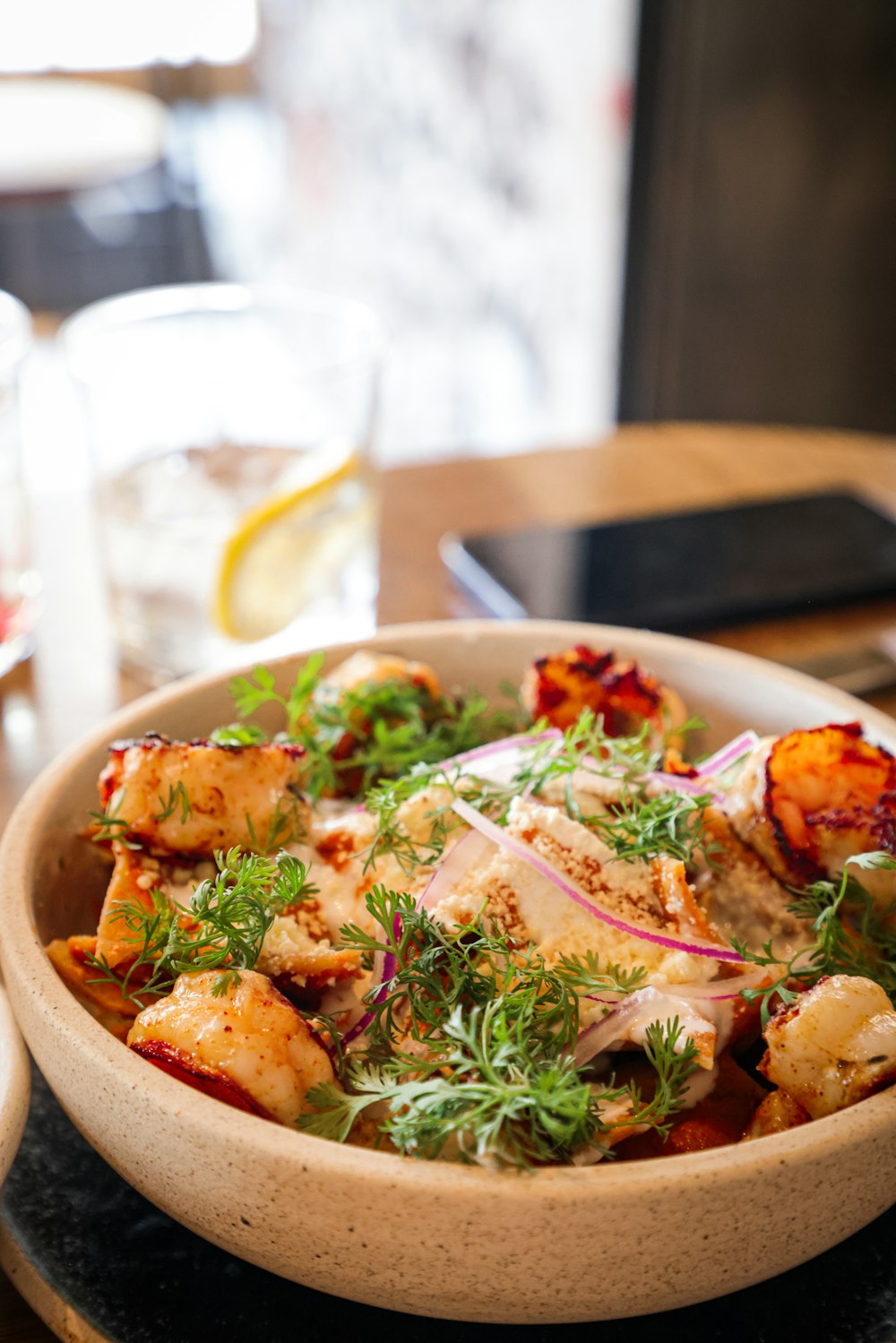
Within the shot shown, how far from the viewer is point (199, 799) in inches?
28.0

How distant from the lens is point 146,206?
5.12 metres

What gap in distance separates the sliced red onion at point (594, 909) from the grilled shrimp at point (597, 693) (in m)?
0.21

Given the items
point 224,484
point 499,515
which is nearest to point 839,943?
point 224,484

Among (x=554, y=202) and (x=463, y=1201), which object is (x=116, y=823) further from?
(x=554, y=202)

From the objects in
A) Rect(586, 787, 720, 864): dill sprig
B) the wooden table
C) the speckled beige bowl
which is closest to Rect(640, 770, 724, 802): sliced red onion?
Rect(586, 787, 720, 864): dill sprig

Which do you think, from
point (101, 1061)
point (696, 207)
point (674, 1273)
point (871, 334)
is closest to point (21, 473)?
point (101, 1061)

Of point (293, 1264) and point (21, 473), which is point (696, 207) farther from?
point (293, 1264)

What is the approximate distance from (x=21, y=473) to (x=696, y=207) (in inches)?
91.1

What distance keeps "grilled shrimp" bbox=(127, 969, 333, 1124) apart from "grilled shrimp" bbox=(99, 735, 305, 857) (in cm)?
12

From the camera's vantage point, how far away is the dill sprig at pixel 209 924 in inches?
25.5

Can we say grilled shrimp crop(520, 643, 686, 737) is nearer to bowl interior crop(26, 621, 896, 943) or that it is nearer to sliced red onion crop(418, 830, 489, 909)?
bowl interior crop(26, 621, 896, 943)

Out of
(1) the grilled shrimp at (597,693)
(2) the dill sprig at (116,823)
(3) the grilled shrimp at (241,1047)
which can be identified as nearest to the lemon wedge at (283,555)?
(1) the grilled shrimp at (597,693)

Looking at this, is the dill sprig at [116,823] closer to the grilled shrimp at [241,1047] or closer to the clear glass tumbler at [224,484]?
the grilled shrimp at [241,1047]

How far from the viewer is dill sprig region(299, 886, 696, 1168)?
0.55 m
